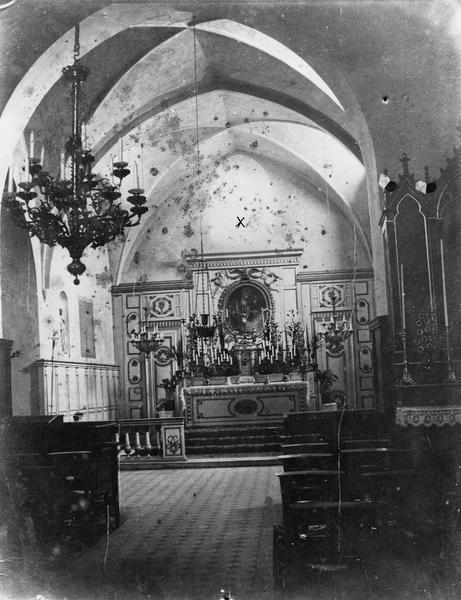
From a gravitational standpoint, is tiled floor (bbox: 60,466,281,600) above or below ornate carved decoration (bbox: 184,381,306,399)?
below

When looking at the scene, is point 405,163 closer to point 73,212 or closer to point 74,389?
point 73,212

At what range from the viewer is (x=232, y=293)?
16984 millimetres

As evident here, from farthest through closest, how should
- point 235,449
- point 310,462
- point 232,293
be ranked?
point 232,293 < point 235,449 < point 310,462

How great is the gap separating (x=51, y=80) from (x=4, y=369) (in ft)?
15.5

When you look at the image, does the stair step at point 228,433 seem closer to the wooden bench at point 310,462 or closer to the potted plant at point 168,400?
the potted plant at point 168,400

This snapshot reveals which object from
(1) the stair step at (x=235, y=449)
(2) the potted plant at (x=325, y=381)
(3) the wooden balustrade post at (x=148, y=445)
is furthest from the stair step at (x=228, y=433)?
(2) the potted plant at (x=325, y=381)

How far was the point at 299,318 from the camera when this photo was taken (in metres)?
16.7

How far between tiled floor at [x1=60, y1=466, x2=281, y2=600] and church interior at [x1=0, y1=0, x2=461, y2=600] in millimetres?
41

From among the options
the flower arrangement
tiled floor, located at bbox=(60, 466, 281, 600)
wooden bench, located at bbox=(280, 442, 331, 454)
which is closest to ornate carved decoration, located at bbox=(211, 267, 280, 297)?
the flower arrangement

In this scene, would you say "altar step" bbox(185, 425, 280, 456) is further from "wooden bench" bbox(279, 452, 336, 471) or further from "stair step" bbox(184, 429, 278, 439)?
"wooden bench" bbox(279, 452, 336, 471)

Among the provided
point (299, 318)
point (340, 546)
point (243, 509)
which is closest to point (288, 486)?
point (340, 546)

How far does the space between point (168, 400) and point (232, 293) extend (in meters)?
3.26

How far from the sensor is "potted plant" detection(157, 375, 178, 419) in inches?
564

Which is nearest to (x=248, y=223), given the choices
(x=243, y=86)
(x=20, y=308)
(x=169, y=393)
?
(x=169, y=393)
